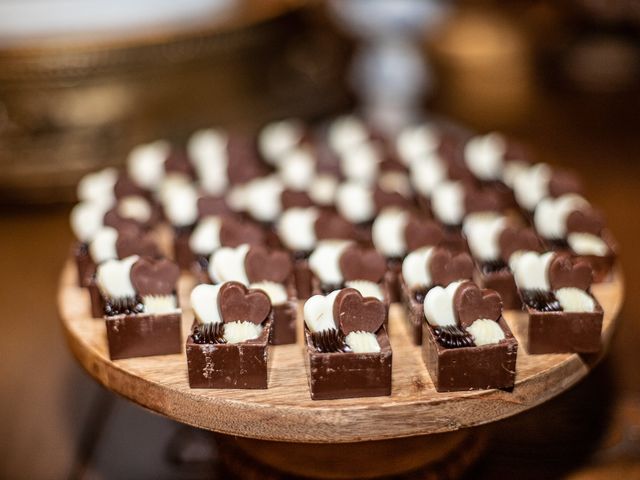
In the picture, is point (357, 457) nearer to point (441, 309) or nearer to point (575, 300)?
point (441, 309)

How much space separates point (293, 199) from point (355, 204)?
0.50ft

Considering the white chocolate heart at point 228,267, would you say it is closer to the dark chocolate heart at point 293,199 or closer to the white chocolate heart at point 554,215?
the dark chocolate heart at point 293,199

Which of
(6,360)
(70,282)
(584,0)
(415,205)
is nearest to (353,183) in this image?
(415,205)

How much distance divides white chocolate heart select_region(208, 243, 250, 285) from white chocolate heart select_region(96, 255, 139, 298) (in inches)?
6.1

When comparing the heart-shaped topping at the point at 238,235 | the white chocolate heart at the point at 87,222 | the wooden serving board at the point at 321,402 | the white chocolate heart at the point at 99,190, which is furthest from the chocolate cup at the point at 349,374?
the white chocolate heart at the point at 99,190

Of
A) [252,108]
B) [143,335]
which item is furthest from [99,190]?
[252,108]

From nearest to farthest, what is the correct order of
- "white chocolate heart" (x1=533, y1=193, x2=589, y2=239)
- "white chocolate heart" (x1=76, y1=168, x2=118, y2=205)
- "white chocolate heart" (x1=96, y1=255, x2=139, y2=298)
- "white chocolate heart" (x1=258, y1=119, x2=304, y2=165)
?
"white chocolate heart" (x1=96, y1=255, x2=139, y2=298) → "white chocolate heart" (x1=533, y1=193, x2=589, y2=239) → "white chocolate heart" (x1=76, y1=168, x2=118, y2=205) → "white chocolate heart" (x1=258, y1=119, x2=304, y2=165)

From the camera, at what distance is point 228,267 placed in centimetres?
155

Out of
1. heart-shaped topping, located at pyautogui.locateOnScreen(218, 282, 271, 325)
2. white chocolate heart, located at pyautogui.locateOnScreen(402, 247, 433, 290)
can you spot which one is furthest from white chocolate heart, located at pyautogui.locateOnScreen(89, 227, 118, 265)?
white chocolate heart, located at pyautogui.locateOnScreen(402, 247, 433, 290)

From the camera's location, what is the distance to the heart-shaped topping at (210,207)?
187 centimetres

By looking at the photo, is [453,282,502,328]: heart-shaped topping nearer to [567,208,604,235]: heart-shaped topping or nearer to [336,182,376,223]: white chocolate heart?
[567,208,604,235]: heart-shaped topping

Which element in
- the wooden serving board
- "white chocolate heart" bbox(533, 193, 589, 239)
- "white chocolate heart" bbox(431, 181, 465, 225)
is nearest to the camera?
the wooden serving board

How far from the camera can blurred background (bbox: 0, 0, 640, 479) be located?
1.87 metres

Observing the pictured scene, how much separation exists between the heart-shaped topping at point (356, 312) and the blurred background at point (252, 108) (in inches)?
23.4
